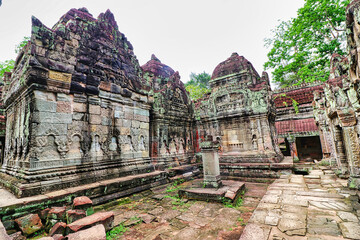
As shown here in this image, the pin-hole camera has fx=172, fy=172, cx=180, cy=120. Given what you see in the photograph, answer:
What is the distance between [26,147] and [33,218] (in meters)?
1.78

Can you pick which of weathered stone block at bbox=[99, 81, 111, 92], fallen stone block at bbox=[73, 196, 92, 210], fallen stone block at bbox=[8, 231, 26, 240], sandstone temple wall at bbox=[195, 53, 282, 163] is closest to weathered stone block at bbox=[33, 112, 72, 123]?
weathered stone block at bbox=[99, 81, 111, 92]

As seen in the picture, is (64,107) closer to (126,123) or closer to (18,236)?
(126,123)

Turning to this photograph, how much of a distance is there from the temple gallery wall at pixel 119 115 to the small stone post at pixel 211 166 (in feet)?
5.99

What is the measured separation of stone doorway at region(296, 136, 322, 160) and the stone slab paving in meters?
12.6

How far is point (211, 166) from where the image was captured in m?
5.86

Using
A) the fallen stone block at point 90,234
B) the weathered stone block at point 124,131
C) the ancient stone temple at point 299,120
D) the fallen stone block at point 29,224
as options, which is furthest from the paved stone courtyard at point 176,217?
the ancient stone temple at point 299,120

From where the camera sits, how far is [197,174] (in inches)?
338

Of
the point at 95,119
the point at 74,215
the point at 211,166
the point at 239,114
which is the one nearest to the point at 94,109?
the point at 95,119

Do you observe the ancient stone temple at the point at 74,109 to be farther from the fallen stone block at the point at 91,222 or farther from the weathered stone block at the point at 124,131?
the fallen stone block at the point at 91,222

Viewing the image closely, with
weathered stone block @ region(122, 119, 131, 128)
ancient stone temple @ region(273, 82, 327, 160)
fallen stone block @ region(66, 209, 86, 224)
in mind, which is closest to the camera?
fallen stone block @ region(66, 209, 86, 224)

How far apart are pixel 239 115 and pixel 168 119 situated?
3.60m

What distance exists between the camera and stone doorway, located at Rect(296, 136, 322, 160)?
1562cm

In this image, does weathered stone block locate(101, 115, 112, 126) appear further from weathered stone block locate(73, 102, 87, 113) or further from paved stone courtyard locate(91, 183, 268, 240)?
paved stone courtyard locate(91, 183, 268, 240)

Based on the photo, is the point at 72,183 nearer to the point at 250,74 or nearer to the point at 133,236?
the point at 133,236
